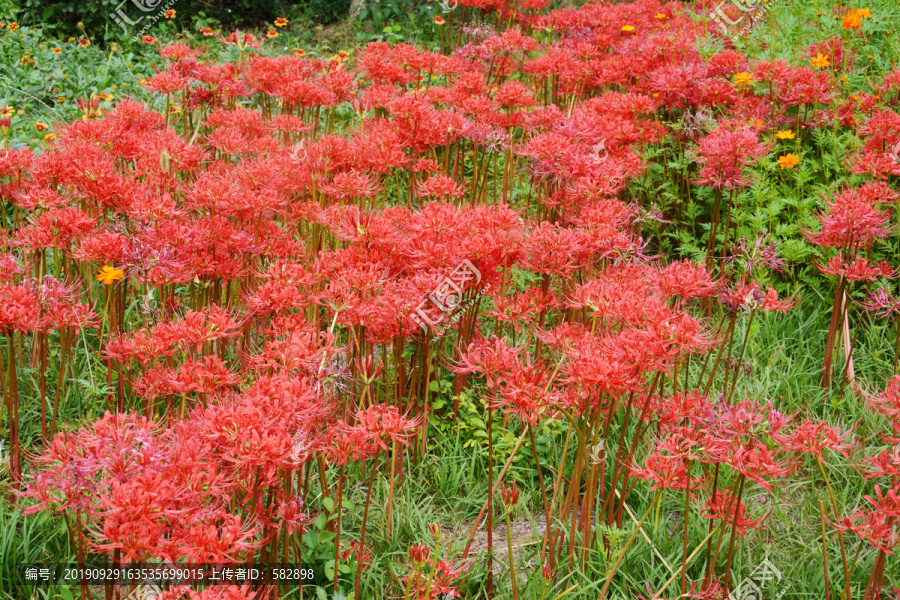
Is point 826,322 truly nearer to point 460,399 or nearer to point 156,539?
point 460,399

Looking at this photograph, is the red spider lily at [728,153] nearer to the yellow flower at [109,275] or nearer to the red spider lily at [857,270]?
the red spider lily at [857,270]

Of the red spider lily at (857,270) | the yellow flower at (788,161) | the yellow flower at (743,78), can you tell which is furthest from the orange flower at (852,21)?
the red spider lily at (857,270)

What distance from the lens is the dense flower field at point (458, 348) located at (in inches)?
79.1

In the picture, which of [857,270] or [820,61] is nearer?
[857,270]

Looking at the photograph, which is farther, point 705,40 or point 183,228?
point 705,40

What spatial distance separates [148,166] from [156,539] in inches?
91.5

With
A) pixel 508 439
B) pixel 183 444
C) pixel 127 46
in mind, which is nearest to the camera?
pixel 183 444

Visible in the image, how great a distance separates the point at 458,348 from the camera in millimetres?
2518

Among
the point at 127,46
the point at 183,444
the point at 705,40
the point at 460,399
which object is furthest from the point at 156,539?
the point at 127,46

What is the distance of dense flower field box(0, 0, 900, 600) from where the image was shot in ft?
6.59

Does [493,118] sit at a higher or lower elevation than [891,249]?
higher

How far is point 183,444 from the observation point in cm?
178

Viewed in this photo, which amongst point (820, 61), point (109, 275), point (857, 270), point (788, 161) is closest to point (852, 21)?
point (820, 61)

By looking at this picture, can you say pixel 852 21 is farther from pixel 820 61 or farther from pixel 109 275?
pixel 109 275
